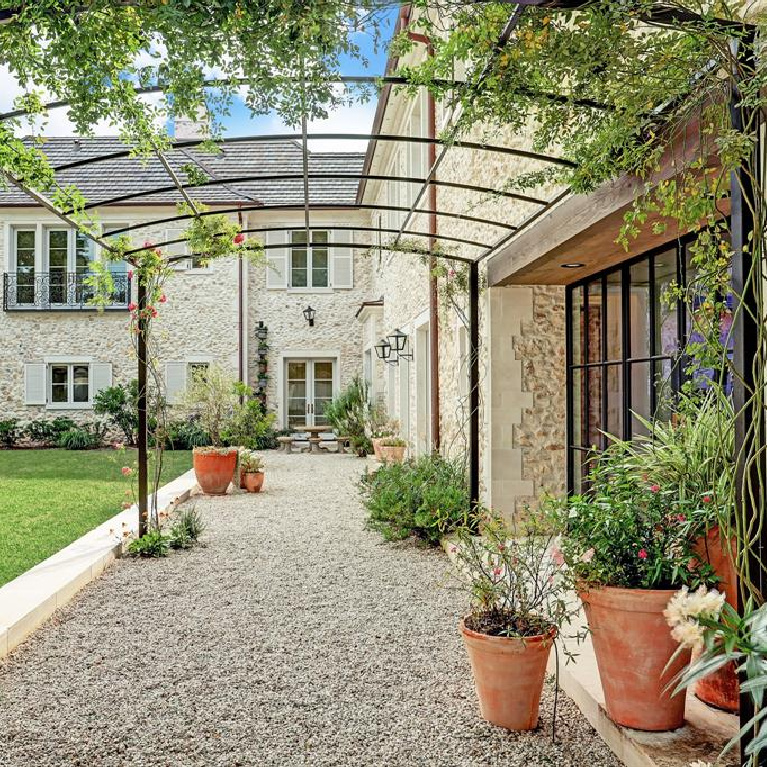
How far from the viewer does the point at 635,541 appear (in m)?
2.71

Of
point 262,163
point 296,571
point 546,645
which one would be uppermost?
point 262,163

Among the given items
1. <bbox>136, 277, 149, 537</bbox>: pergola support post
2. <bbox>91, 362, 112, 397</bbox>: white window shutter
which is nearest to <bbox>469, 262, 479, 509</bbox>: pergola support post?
<bbox>136, 277, 149, 537</bbox>: pergola support post

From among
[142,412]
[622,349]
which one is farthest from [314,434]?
[622,349]

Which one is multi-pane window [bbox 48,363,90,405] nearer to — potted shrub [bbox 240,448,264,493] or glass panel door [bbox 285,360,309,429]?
glass panel door [bbox 285,360,309,429]

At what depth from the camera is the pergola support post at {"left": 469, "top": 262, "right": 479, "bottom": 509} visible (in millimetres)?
6024

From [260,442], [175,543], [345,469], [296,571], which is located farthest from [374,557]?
[260,442]

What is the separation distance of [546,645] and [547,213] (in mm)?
2639

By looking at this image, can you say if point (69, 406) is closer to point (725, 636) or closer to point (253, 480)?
point (253, 480)

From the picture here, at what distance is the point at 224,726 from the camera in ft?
9.75

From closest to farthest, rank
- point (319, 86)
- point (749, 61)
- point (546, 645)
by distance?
point (749, 61), point (319, 86), point (546, 645)

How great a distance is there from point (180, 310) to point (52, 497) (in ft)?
29.0

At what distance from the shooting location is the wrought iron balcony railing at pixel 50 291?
1703cm

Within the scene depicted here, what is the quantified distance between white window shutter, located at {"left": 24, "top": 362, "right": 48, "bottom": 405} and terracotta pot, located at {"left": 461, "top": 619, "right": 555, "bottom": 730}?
16.1 m

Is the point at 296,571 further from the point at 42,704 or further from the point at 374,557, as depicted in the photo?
the point at 42,704
